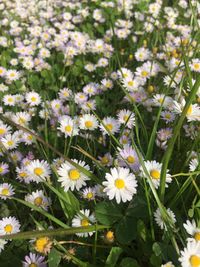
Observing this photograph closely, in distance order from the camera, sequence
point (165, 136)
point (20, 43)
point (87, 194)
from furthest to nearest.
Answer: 1. point (20, 43)
2. point (165, 136)
3. point (87, 194)

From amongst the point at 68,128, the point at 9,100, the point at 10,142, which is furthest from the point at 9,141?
the point at 9,100

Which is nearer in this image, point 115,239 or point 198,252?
point 198,252

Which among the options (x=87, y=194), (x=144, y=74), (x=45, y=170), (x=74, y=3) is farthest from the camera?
(x=74, y=3)

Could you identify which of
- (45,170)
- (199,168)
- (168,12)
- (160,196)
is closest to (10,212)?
(45,170)

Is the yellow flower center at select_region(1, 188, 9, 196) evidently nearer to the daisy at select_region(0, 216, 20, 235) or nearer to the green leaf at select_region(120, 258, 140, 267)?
the daisy at select_region(0, 216, 20, 235)

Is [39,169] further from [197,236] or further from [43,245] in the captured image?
[197,236]

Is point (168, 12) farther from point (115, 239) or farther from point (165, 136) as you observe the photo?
point (115, 239)

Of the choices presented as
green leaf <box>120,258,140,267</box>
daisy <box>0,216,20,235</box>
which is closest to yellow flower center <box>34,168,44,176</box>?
daisy <box>0,216,20,235</box>
